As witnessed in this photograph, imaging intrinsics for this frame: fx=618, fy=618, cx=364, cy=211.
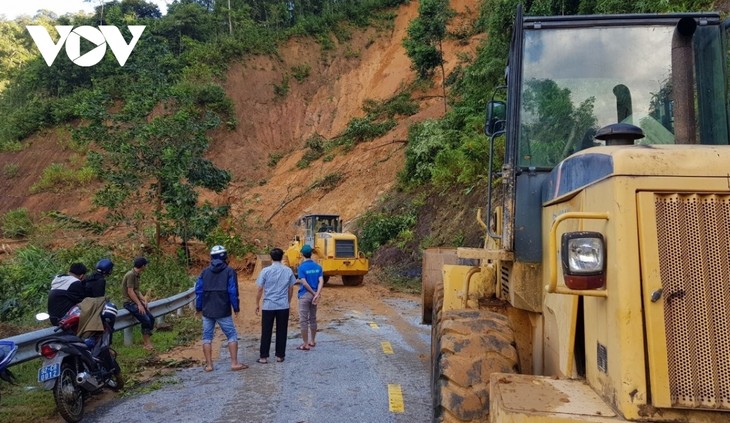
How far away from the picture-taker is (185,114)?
1919 centimetres

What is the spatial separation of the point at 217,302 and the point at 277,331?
3.36 ft

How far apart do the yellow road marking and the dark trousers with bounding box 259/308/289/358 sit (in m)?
2.06

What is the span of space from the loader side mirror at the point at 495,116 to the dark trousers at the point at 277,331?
438 centimetres

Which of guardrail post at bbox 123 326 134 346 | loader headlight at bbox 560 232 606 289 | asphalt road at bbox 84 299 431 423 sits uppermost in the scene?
loader headlight at bbox 560 232 606 289

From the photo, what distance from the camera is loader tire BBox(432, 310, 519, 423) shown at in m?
3.85

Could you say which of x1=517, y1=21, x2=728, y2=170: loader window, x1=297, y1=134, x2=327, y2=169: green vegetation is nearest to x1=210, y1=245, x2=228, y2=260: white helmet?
x1=517, y1=21, x2=728, y2=170: loader window

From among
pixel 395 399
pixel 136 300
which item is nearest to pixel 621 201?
pixel 395 399

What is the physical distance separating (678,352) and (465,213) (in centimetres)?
1939

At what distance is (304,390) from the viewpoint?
689 cm

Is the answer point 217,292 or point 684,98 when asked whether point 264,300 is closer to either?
point 217,292

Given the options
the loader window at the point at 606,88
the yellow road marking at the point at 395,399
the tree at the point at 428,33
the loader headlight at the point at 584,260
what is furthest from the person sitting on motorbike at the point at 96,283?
the tree at the point at 428,33

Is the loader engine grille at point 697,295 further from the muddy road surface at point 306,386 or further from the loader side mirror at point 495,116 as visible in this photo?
the muddy road surface at point 306,386

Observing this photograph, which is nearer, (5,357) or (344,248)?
(5,357)

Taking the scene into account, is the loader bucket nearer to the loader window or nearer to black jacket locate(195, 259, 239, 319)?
black jacket locate(195, 259, 239, 319)
